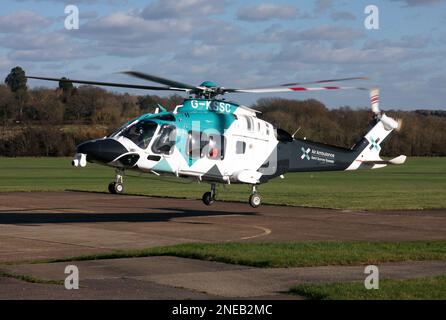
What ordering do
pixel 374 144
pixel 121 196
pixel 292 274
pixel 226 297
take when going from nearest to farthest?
pixel 226 297, pixel 292 274, pixel 374 144, pixel 121 196

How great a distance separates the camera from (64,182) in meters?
57.9

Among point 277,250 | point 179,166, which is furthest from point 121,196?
point 277,250

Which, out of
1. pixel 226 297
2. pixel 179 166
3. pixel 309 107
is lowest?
pixel 226 297

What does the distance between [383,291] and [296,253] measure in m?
5.45

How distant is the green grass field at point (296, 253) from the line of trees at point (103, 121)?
114 feet

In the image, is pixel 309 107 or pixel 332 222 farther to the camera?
pixel 309 107

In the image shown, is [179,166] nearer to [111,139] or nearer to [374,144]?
[111,139]

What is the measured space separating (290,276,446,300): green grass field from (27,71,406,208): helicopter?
10068 mm

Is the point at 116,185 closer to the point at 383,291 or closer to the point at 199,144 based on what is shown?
the point at 199,144

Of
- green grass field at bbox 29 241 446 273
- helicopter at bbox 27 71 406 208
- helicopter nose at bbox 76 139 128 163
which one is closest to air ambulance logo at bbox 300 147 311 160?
helicopter at bbox 27 71 406 208

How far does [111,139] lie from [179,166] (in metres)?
2.33

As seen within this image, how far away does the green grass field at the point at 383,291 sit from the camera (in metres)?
14.0

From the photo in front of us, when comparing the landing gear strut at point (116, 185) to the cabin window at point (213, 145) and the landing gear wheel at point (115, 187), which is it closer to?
the landing gear wheel at point (115, 187)

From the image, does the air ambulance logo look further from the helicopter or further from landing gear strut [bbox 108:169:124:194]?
landing gear strut [bbox 108:169:124:194]
